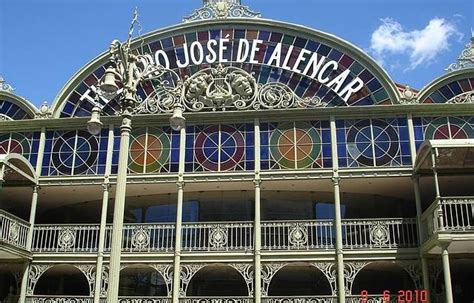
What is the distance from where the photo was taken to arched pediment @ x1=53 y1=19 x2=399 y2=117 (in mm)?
20328

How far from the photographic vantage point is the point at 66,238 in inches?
794

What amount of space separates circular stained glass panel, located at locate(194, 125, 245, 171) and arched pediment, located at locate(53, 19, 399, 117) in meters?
1.09

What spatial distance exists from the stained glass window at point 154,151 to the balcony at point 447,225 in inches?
348

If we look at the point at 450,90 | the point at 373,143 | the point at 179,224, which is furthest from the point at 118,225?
the point at 450,90

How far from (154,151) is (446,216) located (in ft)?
33.7

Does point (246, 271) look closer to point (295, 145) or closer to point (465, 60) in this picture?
point (295, 145)

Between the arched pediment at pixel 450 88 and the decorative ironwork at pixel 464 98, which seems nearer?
the decorative ironwork at pixel 464 98

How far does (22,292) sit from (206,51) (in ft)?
36.3

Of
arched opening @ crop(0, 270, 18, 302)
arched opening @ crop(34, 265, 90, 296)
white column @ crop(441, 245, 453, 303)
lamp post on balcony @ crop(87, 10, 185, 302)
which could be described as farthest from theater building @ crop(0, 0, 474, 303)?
lamp post on balcony @ crop(87, 10, 185, 302)

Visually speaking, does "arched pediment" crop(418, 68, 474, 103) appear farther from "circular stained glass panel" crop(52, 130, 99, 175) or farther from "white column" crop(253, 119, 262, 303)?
"circular stained glass panel" crop(52, 130, 99, 175)

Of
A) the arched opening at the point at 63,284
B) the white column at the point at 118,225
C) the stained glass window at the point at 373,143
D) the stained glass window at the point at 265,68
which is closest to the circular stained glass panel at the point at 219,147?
the stained glass window at the point at 265,68

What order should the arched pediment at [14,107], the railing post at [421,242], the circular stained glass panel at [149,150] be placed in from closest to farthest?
1. the railing post at [421,242]
2. the circular stained glass panel at [149,150]
3. the arched pediment at [14,107]

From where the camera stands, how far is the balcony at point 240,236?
18875 millimetres

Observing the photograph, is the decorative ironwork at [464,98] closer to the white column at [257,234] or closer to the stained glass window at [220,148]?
the white column at [257,234]
